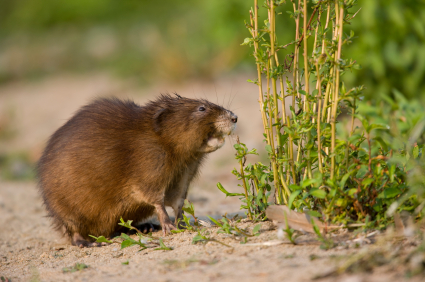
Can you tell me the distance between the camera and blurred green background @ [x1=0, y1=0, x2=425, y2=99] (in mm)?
7488

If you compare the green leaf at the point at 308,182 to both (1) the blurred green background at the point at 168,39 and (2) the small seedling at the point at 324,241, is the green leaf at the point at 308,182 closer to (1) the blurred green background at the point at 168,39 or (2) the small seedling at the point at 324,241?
(2) the small seedling at the point at 324,241

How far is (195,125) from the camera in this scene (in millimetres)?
3971

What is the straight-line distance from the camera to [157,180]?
3.89 metres

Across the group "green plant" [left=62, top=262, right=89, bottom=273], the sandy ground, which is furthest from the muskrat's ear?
"green plant" [left=62, top=262, right=89, bottom=273]

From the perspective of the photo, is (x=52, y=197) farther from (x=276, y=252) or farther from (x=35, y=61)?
(x=35, y=61)

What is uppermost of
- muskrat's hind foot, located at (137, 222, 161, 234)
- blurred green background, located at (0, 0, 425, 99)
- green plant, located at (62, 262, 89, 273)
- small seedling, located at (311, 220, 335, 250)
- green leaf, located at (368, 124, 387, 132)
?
blurred green background, located at (0, 0, 425, 99)

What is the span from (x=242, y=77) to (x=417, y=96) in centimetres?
384

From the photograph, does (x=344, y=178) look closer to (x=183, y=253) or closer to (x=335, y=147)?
(x=335, y=147)

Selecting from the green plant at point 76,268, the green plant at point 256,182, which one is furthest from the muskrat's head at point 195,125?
the green plant at point 76,268

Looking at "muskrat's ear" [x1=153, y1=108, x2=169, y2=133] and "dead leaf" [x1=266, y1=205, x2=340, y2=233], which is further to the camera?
"muskrat's ear" [x1=153, y1=108, x2=169, y2=133]

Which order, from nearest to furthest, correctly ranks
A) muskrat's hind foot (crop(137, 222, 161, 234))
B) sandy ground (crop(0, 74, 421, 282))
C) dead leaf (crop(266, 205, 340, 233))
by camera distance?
1. sandy ground (crop(0, 74, 421, 282))
2. dead leaf (crop(266, 205, 340, 233))
3. muskrat's hind foot (crop(137, 222, 161, 234))

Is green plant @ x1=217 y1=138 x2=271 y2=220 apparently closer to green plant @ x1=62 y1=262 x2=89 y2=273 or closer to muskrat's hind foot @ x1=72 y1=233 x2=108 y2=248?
green plant @ x1=62 y1=262 x2=89 y2=273

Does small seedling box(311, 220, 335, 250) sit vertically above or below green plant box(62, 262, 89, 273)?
below

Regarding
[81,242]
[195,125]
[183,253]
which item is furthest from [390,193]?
[81,242]
